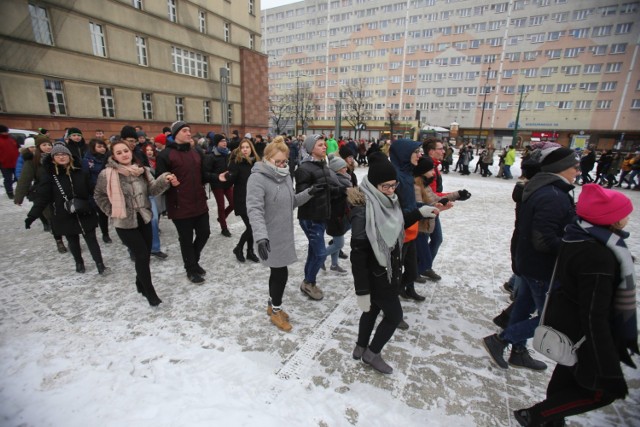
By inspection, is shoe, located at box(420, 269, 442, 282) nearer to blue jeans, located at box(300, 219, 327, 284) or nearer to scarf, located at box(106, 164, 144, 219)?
blue jeans, located at box(300, 219, 327, 284)

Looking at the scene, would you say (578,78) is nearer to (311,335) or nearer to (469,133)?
(469,133)

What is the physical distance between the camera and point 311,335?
10.6 ft

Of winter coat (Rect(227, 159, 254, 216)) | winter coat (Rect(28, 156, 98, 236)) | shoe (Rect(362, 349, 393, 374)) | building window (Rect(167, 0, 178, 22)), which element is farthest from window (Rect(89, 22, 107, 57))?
shoe (Rect(362, 349, 393, 374))

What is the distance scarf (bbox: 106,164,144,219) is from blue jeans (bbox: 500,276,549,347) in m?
4.04

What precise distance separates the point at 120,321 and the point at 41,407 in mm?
1099

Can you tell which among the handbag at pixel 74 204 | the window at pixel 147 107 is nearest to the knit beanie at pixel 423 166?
the handbag at pixel 74 204

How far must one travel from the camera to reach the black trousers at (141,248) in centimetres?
346

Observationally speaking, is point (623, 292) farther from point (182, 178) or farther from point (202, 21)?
point (202, 21)

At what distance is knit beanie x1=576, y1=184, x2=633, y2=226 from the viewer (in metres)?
1.80

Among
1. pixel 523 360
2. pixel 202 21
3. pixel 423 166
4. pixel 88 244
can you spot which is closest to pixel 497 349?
pixel 523 360

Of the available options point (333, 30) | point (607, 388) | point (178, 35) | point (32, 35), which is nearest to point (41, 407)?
point (607, 388)

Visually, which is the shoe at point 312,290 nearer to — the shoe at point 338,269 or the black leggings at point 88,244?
the shoe at point 338,269

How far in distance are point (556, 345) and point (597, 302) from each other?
40cm

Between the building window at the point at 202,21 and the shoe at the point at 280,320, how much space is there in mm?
27605
